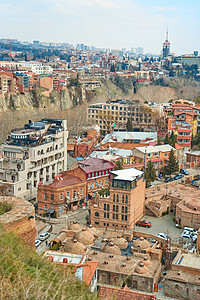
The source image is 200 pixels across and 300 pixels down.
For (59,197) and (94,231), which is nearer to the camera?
(94,231)

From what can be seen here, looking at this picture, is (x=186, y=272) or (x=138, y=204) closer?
(x=186, y=272)

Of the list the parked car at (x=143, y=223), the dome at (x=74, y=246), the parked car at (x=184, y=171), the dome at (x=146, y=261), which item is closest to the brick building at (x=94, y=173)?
the parked car at (x=143, y=223)

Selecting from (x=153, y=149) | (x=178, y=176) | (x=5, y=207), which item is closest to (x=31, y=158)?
(x=153, y=149)

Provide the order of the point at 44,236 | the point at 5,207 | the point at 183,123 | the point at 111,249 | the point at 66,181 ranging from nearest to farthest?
the point at 5,207
the point at 111,249
the point at 44,236
the point at 66,181
the point at 183,123

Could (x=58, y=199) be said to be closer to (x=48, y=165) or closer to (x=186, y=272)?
(x=48, y=165)

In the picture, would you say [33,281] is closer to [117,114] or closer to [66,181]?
[66,181]

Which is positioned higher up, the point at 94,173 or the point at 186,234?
the point at 94,173

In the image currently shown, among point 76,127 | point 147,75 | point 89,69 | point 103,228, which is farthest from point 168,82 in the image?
point 103,228
